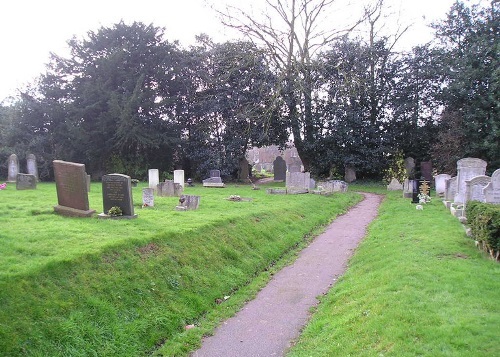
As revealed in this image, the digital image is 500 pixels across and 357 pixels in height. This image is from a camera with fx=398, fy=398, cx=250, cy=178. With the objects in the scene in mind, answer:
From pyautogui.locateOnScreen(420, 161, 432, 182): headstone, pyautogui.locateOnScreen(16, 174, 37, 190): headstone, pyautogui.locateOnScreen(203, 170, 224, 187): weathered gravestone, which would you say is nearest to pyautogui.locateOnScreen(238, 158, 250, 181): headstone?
pyautogui.locateOnScreen(203, 170, 224, 187): weathered gravestone

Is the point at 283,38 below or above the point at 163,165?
above

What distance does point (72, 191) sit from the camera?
11297mm

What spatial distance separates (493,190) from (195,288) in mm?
9404

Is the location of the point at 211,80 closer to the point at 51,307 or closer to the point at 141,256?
the point at 141,256

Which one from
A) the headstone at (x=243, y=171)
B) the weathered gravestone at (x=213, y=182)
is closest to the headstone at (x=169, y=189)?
the weathered gravestone at (x=213, y=182)

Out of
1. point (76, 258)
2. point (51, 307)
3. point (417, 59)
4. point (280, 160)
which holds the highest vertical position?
point (417, 59)

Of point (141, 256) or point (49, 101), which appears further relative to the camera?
point (49, 101)

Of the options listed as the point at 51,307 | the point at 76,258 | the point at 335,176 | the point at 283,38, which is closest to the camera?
the point at 51,307

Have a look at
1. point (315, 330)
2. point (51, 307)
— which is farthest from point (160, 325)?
point (315, 330)

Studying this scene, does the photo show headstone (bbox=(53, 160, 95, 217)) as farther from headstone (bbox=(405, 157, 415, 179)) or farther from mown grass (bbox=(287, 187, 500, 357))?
headstone (bbox=(405, 157, 415, 179))

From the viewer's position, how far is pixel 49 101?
33000 mm

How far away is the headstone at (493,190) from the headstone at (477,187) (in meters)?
0.82

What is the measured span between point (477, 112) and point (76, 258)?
26.9 meters

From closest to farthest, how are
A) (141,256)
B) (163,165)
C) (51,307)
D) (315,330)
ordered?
(51,307)
(315,330)
(141,256)
(163,165)
